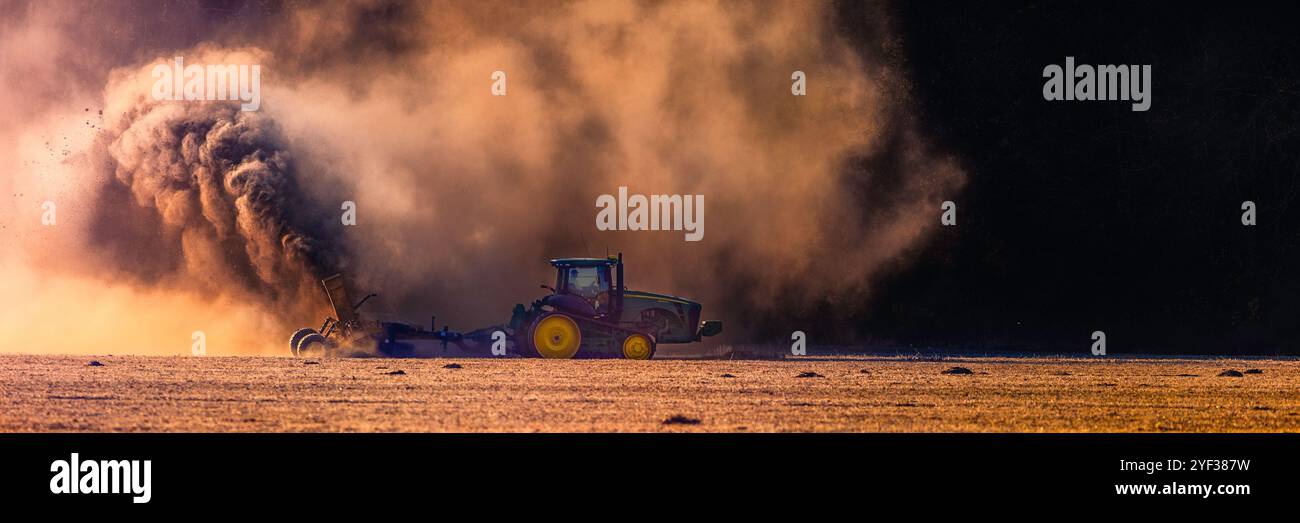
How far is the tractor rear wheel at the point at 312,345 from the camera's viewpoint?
35500 mm

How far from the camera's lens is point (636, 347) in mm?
35562

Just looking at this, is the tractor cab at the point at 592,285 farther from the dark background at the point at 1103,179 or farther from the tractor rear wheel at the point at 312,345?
the dark background at the point at 1103,179

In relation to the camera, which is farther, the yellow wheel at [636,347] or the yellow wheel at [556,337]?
A: the yellow wheel at [636,347]

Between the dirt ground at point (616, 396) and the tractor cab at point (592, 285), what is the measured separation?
2.04 metres

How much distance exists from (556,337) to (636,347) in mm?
1857

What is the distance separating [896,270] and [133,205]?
23554mm

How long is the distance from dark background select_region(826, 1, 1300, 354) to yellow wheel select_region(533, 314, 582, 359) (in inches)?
616

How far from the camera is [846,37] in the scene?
51.0 m

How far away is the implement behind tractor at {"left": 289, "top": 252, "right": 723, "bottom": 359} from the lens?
35.2m

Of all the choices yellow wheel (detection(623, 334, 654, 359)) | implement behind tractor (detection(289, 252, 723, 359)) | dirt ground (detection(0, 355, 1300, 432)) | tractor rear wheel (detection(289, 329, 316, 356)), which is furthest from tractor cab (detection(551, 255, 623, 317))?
tractor rear wheel (detection(289, 329, 316, 356))

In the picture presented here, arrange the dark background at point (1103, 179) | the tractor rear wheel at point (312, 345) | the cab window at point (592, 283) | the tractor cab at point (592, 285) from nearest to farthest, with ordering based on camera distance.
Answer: the tractor rear wheel at point (312, 345)
the tractor cab at point (592, 285)
the cab window at point (592, 283)
the dark background at point (1103, 179)

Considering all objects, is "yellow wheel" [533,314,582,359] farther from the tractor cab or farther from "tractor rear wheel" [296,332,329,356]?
"tractor rear wheel" [296,332,329,356]

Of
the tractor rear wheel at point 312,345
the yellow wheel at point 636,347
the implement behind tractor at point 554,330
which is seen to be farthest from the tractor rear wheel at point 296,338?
the yellow wheel at point 636,347
